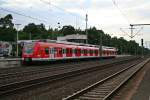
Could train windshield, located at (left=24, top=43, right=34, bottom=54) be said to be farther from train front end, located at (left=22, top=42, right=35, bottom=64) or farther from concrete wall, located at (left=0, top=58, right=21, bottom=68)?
concrete wall, located at (left=0, top=58, right=21, bottom=68)

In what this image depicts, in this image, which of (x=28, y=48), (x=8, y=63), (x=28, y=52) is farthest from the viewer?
(x=28, y=48)

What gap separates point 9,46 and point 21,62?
41.9m

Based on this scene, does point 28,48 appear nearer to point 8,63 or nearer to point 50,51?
point 50,51

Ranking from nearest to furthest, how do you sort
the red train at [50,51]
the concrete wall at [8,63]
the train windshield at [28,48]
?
the concrete wall at [8,63], the red train at [50,51], the train windshield at [28,48]

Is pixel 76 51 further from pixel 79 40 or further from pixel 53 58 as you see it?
pixel 79 40

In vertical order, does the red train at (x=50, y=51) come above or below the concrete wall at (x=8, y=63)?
above

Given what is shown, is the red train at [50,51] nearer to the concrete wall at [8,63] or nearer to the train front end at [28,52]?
the train front end at [28,52]

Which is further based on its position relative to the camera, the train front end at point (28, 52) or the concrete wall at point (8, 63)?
the train front end at point (28, 52)

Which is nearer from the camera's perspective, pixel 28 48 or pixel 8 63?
pixel 8 63

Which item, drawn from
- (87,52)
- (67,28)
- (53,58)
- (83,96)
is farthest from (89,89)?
(67,28)

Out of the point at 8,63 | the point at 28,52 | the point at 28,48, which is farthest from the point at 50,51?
the point at 8,63

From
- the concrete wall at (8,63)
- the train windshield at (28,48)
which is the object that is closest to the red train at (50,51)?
the train windshield at (28,48)

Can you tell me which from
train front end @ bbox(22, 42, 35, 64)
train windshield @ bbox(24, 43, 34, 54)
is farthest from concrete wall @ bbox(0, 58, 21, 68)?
train windshield @ bbox(24, 43, 34, 54)

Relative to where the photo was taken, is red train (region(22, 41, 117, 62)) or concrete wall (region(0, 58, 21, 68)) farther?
red train (region(22, 41, 117, 62))
